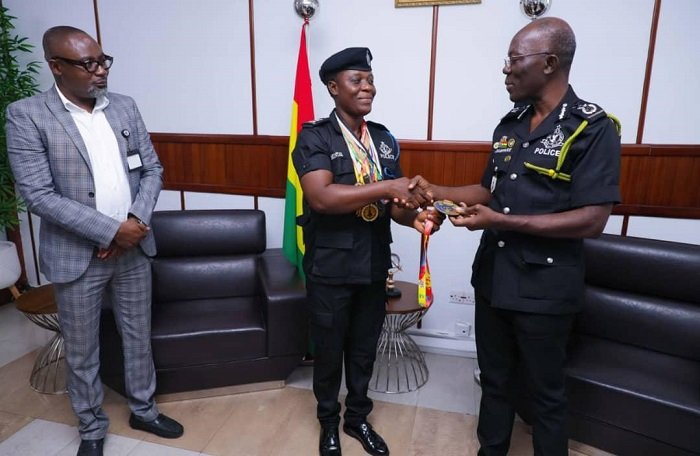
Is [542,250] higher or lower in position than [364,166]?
lower

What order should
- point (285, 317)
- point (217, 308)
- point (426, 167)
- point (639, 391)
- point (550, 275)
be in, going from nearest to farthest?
point (550, 275), point (639, 391), point (285, 317), point (217, 308), point (426, 167)

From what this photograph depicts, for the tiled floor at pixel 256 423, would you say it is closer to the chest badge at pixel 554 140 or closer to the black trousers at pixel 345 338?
the black trousers at pixel 345 338

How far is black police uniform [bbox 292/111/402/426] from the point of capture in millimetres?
1806

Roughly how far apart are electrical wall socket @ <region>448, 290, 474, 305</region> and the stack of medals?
1.29m

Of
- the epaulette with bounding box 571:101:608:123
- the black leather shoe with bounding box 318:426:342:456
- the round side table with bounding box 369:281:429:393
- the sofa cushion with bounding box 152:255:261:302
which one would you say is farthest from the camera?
the sofa cushion with bounding box 152:255:261:302

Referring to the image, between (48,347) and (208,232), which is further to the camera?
(208,232)

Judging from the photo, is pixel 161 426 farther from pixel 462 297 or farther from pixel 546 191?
pixel 546 191

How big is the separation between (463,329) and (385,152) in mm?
1515

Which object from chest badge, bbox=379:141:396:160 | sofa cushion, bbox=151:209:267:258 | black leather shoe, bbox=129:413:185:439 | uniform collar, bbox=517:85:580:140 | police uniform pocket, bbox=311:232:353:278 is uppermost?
uniform collar, bbox=517:85:580:140

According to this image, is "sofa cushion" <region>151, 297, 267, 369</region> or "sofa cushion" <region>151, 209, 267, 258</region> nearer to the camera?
"sofa cushion" <region>151, 297, 267, 369</region>

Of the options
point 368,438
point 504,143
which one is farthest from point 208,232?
point 504,143

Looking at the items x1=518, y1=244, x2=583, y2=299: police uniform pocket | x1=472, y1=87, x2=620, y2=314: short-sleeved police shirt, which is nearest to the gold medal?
x1=472, y1=87, x2=620, y2=314: short-sleeved police shirt

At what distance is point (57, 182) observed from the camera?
180 cm

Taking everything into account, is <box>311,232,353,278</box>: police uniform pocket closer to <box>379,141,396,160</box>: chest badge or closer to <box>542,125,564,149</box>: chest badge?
<box>379,141,396,160</box>: chest badge
